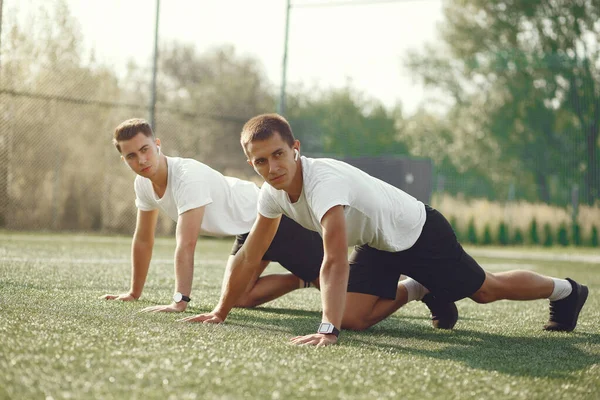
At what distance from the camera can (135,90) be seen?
683 inches

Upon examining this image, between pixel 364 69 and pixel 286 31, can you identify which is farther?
pixel 364 69

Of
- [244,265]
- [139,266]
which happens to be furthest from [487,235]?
[244,265]

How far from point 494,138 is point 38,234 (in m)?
17.2

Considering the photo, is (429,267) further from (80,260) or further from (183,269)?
(80,260)

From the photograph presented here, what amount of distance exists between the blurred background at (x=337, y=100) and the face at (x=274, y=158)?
293 inches

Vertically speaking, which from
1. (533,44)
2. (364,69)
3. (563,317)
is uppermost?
(533,44)

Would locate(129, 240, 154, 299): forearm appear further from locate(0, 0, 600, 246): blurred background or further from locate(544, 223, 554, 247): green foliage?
locate(544, 223, 554, 247): green foliage

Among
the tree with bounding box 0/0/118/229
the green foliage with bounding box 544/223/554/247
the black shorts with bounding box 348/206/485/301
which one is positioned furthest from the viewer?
the green foliage with bounding box 544/223/554/247

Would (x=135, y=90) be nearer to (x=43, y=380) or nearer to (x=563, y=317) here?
(x=563, y=317)

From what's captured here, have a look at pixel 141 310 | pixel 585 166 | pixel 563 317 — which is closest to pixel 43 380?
pixel 141 310

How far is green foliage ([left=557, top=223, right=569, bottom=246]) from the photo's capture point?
17312 mm

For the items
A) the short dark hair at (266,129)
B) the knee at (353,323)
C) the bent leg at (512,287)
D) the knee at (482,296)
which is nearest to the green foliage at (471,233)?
the bent leg at (512,287)

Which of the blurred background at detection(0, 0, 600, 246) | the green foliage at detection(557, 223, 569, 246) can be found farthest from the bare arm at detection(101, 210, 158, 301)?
the green foliage at detection(557, 223, 569, 246)

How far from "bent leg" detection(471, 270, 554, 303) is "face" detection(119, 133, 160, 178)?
1.95 m
